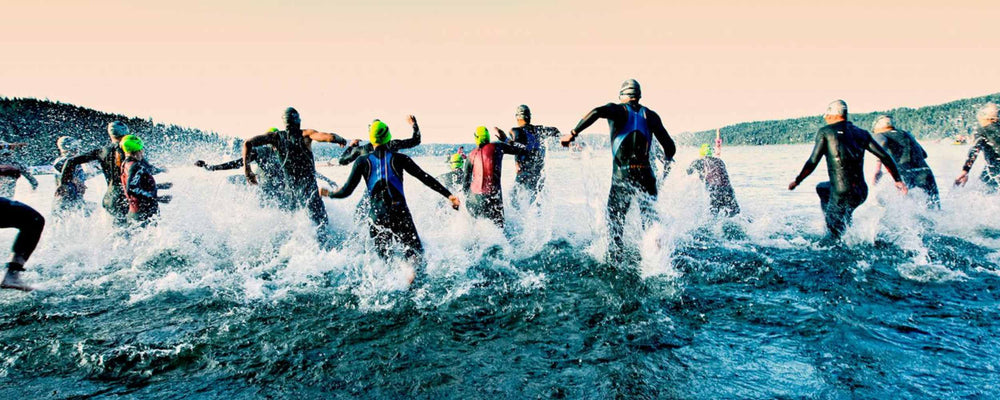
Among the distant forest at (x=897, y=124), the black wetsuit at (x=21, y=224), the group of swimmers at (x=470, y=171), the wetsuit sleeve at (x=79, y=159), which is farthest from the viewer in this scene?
the distant forest at (x=897, y=124)

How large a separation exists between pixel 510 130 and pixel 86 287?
640 centimetres

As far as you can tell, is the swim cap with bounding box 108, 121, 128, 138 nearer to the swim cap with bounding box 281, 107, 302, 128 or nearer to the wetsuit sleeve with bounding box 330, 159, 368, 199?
the swim cap with bounding box 281, 107, 302, 128

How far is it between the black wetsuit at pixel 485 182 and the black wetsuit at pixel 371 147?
130 cm

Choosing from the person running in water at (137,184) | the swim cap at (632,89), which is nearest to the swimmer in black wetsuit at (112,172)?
the person running in water at (137,184)

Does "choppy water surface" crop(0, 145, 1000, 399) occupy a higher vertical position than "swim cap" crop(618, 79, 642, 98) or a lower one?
lower

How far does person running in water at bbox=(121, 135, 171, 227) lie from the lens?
6773 millimetres

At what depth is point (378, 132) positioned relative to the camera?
5.21 meters

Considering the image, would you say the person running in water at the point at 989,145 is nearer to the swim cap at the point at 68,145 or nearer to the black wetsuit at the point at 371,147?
the black wetsuit at the point at 371,147

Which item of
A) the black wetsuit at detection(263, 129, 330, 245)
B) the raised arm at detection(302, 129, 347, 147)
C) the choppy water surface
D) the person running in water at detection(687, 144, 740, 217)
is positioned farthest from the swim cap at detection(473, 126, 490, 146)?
the person running in water at detection(687, 144, 740, 217)

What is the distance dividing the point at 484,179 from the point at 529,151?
149 centimetres

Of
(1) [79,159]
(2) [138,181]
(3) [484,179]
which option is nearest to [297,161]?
(2) [138,181]

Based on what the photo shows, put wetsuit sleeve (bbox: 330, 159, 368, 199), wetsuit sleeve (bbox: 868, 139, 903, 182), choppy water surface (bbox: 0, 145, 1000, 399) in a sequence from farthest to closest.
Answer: wetsuit sleeve (bbox: 868, 139, 903, 182) < wetsuit sleeve (bbox: 330, 159, 368, 199) < choppy water surface (bbox: 0, 145, 1000, 399)

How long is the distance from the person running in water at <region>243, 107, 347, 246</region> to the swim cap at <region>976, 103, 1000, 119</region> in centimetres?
1073

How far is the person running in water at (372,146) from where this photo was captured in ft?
17.9
